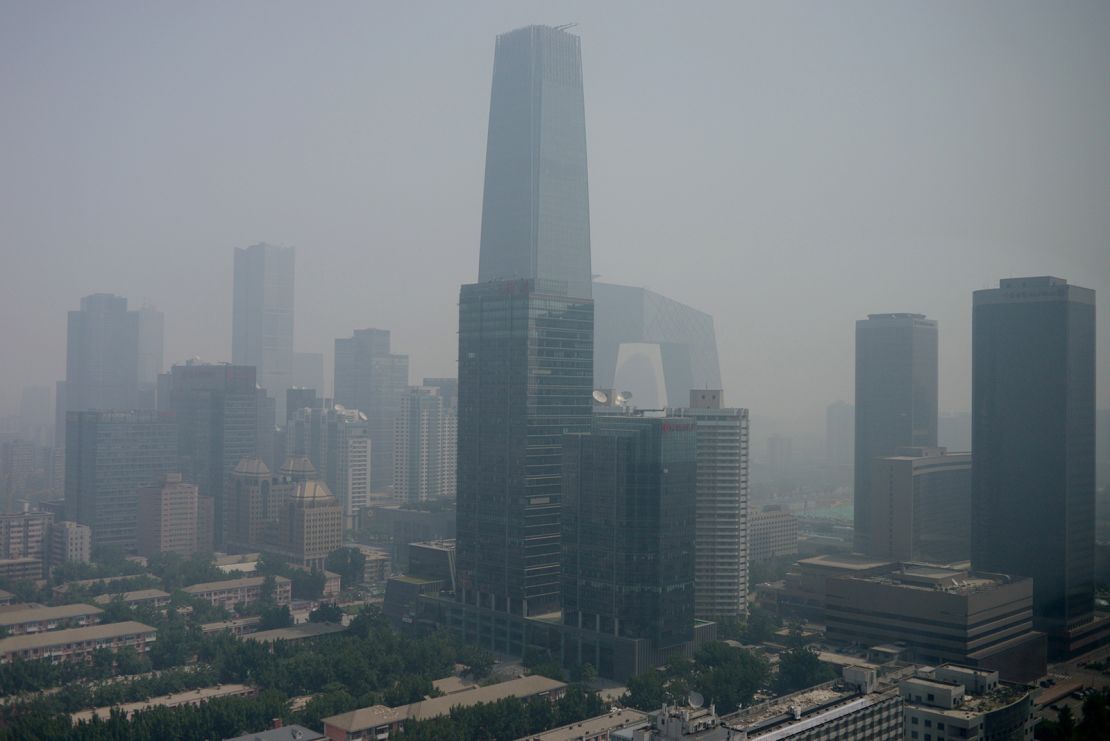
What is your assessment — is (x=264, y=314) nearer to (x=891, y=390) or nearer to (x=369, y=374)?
(x=369, y=374)

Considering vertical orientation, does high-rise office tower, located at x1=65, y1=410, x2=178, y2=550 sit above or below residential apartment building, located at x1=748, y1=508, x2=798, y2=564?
above

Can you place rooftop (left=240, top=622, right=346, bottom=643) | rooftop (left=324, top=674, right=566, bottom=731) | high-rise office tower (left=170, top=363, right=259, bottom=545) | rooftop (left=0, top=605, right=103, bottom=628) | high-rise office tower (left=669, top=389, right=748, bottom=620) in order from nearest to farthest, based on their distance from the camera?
1. rooftop (left=324, top=674, right=566, bottom=731)
2. rooftop (left=240, top=622, right=346, bottom=643)
3. rooftop (left=0, top=605, right=103, bottom=628)
4. high-rise office tower (left=669, top=389, right=748, bottom=620)
5. high-rise office tower (left=170, top=363, right=259, bottom=545)

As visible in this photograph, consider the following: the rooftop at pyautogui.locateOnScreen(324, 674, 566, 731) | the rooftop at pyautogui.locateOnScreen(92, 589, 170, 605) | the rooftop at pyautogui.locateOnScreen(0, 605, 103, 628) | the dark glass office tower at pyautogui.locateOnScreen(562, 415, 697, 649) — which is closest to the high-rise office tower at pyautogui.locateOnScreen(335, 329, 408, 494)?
the rooftop at pyautogui.locateOnScreen(92, 589, 170, 605)

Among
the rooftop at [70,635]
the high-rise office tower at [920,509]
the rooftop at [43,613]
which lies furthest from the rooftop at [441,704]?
the high-rise office tower at [920,509]

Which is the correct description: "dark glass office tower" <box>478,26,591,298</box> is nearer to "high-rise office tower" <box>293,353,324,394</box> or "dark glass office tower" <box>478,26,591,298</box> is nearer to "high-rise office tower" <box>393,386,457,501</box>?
"high-rise office tower" <box>393,386,457,501</box>

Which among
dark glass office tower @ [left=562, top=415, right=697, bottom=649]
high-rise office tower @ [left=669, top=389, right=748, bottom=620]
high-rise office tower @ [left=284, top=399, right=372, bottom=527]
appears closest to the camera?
dark glass office tower @ [left=562, top=415, right=697, bottom=649]

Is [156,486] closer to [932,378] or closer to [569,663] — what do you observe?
[569,663]

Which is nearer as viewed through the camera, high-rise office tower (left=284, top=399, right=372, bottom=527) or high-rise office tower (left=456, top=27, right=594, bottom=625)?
high-rise office tower (left=456, top=27, right=594, bottom=625)
